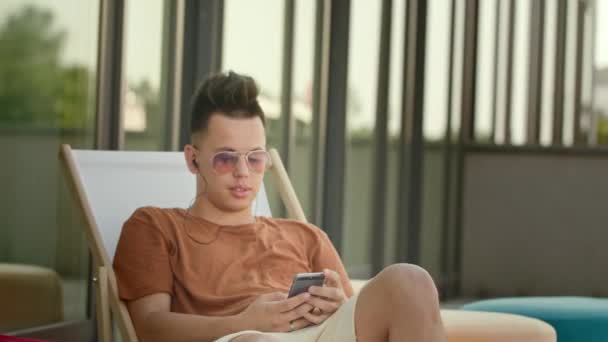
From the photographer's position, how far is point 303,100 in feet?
22.2

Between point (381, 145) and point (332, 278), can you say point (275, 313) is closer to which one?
point (332, 278)

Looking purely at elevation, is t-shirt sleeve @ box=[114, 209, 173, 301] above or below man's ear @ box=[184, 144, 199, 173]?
below

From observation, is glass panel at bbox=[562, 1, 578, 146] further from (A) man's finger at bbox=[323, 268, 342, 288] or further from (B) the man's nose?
(A) man's finger at bbox=[323, 268, 342, 288]

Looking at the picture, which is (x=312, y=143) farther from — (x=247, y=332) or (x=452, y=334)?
(x=247, y=332)

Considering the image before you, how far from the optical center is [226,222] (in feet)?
12.1

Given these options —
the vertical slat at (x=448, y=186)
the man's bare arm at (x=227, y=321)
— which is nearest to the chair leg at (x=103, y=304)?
the man's bare arm at (x=227, y=321)

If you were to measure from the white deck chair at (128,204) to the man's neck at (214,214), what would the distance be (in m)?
0.29

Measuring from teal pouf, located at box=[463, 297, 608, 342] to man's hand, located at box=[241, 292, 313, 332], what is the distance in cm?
166

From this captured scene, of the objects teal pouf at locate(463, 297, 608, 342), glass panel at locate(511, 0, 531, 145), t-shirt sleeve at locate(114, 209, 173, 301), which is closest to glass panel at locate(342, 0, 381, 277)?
teal pouf at locate(463, 297, 608, 342)

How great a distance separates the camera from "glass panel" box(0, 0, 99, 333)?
4.34m

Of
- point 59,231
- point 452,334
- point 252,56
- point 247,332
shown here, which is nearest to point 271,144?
point 252,56

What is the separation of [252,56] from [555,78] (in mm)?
5310

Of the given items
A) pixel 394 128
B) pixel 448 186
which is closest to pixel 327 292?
pixel 394 128

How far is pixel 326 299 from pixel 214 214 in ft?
1.51
